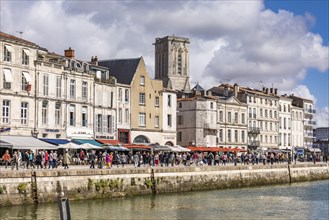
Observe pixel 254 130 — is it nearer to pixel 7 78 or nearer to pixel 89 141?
pixel 89 141

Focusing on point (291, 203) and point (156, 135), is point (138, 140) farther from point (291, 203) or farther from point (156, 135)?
point (291, 203)

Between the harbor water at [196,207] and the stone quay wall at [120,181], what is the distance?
0.69 m

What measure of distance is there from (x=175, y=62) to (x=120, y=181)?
236ft

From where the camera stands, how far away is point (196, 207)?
34312mm

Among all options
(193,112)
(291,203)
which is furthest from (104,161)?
(193,112)

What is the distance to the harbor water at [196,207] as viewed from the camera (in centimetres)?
3023

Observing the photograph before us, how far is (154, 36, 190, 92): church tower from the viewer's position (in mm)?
108875

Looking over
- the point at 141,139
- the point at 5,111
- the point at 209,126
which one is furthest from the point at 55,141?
the point at 209,126

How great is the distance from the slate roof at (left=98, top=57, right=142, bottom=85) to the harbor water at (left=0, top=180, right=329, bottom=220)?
24037mm

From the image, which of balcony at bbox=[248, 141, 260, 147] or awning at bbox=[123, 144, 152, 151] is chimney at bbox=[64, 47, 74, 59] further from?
balcony at bbox=[248, 141, 260, 147]

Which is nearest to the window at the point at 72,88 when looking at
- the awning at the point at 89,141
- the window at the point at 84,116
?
the window at the point at 84,116

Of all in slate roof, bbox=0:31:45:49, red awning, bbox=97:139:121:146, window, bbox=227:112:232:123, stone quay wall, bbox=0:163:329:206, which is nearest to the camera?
stone quay wall, bbox=0:163:329:206

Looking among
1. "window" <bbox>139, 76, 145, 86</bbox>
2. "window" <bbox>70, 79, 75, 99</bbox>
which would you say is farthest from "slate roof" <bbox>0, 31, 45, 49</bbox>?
"window" <bbox>139, 76, 145, 86</bbox>

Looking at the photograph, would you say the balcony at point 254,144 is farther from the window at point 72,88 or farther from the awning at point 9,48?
the awning at point 9,48
